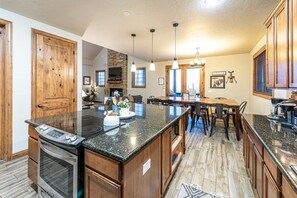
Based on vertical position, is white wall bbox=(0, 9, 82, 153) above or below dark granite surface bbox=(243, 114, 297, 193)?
above

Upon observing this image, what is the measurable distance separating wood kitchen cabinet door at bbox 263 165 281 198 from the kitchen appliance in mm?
1340

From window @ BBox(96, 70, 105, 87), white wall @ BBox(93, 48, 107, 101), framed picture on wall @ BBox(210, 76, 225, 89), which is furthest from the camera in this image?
window @ BBox(96, 70, 105, 87)

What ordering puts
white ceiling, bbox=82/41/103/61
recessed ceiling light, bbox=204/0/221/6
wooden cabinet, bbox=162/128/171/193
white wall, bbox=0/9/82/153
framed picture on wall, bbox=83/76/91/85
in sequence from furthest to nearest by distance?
framed picture on wall, bbox=83/76/91/85, white ceiling, bbox=82/41/103/61, white wall, bbox=0/9/82/153, recessed ceiling light, bbox=204/0/221/6, wooden cabinet, bbox=162/128/171/193

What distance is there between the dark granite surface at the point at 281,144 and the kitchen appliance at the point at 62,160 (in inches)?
51.5

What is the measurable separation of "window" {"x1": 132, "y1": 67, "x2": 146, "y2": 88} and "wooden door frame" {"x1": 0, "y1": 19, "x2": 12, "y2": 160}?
5.91m

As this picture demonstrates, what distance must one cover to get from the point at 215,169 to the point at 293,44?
1952mm

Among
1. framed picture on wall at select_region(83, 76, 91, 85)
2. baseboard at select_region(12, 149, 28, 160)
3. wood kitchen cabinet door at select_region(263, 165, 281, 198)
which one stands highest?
framed picture on wall at select_region(83, 76, 91, 85)

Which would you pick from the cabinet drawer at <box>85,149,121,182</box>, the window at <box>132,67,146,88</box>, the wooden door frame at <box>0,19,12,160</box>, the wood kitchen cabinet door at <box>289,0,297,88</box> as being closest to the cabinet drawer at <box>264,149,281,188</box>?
the wood kitchen cabinet door at <box>289,0,297,88</box>

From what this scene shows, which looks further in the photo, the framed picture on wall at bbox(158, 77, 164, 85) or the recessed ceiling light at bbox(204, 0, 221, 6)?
the framed picture on wall at bbox(158, 77, 164, 85)

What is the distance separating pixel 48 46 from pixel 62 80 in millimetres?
751

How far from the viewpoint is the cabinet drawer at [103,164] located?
38.2 inches

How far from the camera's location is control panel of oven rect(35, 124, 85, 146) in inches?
45.8

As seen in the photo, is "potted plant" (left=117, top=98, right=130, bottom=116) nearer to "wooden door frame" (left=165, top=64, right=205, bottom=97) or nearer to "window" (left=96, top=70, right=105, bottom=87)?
"wooden door frame" (left=165, top=64, right=205, bottom=97)

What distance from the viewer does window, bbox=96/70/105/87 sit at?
9.80 m
